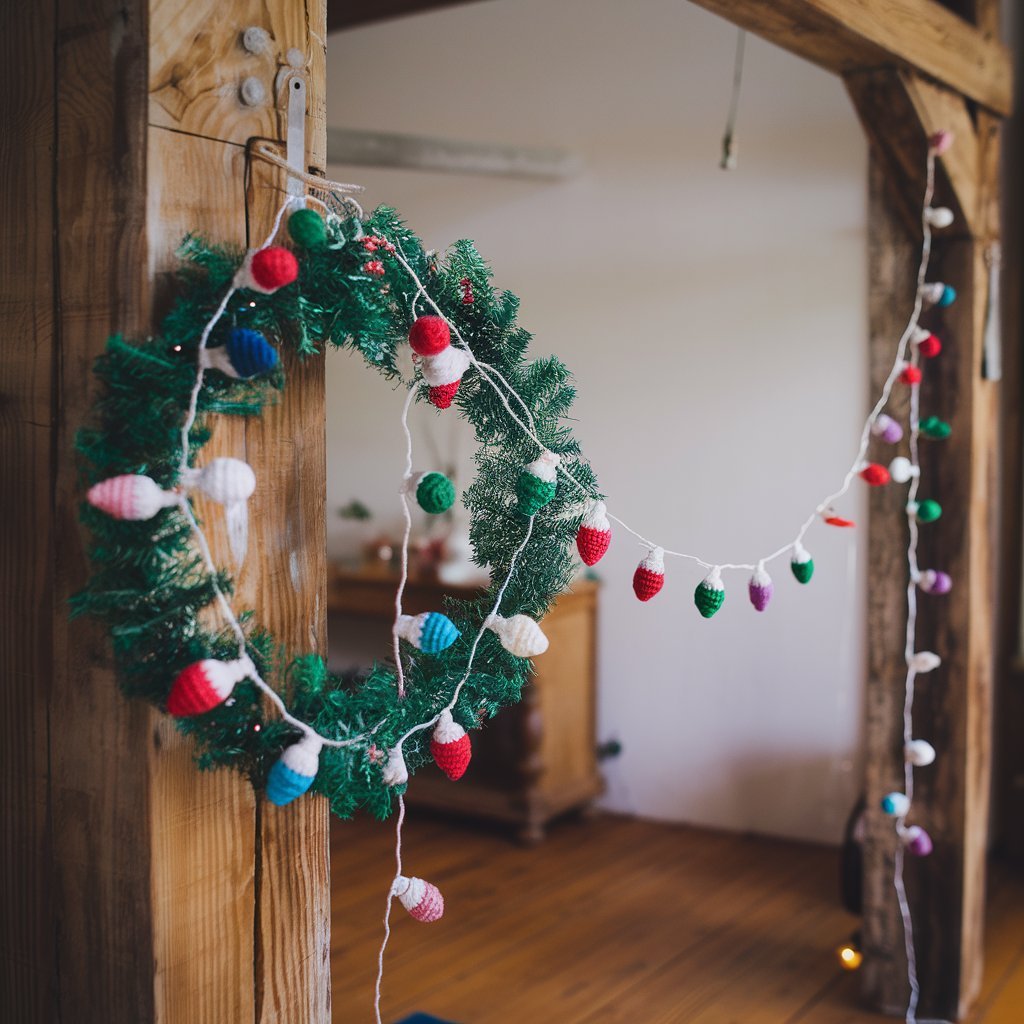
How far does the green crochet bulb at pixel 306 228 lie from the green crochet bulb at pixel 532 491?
1.30 ft

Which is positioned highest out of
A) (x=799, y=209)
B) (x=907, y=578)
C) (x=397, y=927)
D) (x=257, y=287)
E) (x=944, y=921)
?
(x=799, y=209)

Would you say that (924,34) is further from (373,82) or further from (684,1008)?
(373,82)

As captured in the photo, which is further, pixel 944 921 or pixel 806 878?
pixel 806 878

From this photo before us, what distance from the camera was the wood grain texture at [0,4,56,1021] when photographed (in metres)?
1.18

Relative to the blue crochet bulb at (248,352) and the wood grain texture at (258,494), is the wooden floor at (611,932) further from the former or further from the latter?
the blue crochet bulb at (248,352)

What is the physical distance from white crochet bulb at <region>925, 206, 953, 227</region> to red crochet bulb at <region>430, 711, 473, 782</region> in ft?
5.74

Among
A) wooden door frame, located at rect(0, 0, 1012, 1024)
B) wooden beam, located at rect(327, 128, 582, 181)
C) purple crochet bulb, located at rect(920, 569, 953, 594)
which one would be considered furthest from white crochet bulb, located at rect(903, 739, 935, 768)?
wooden beam, located at rect(327, 128, 582, 181)

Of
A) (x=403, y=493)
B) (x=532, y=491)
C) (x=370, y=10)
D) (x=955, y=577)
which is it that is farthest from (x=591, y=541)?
(x=370, y=10)

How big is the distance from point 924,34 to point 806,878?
2.38 m

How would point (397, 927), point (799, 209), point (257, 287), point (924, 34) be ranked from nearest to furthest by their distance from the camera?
point (257, 287)
point (924, 34)
point (397, 927)
point (799, 209)

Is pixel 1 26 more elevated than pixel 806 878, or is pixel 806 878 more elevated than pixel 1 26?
pixel 1 26

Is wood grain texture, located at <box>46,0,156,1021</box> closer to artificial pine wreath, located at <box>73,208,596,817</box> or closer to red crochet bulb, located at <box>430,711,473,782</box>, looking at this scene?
artificial pine wreath, located at <box>73,208,596,817</box>

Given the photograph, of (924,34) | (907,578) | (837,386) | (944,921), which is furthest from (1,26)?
(837,386)

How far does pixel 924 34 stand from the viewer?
233cm
